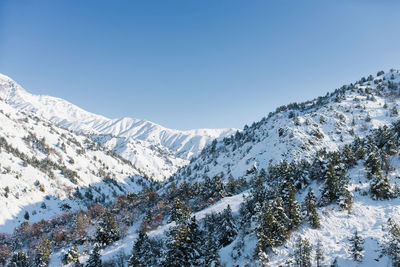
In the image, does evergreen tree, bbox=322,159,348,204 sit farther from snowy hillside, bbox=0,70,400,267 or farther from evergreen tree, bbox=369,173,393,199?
evergreen tree, bbox=369,173,393,199

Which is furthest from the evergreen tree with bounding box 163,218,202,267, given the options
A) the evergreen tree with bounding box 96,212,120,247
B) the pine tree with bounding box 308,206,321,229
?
the evergreen tree with bounding box 96,212,120,247

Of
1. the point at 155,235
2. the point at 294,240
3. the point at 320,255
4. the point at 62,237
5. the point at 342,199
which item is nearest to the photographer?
the point at 320,255

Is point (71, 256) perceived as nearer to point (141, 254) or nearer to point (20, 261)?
point (20, 261)

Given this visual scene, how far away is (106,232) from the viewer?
2520 inches

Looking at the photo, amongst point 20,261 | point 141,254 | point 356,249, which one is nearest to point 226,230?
point 141,254

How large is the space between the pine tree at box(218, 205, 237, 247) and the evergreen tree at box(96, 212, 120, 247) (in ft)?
113

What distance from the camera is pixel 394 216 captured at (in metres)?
33.6

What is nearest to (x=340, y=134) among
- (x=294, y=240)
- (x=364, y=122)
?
(x=364, y=122)

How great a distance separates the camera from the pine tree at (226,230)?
4838 centimetres

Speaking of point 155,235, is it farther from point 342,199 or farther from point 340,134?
point 340,134

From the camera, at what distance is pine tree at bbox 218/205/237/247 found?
48375 millimetres

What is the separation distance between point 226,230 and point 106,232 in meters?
37.7

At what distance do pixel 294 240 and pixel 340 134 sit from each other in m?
83.2

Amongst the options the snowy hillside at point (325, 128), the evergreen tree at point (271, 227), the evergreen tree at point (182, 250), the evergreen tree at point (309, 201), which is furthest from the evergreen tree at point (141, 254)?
the snowy hillside at point (325, 128)
